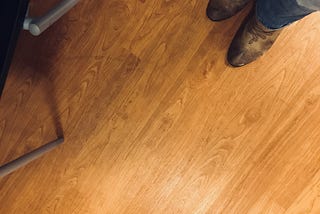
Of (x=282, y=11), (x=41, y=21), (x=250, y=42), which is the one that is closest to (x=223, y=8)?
(x=250, y=42)

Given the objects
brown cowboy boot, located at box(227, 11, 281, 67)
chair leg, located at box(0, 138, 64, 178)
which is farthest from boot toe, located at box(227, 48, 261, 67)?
chair leg, located at box(0, 138, 64, 178)

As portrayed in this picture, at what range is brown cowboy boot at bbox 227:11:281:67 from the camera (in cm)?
105

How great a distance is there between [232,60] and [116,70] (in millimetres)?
336

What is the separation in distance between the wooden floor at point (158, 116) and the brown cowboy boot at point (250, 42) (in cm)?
3

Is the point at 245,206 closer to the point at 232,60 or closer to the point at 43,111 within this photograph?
the point at 232,60

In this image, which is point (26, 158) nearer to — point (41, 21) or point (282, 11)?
point (41, 21)

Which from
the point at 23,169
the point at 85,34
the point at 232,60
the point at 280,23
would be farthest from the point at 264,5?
the point at 23,169

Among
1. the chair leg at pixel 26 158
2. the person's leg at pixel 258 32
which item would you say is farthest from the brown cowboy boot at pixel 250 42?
the chair leg at pixel 26 158

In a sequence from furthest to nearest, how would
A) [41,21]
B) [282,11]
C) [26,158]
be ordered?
[26,158]
[282,11]
[41,21]

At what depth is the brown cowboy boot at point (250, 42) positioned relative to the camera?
1048 millimetres

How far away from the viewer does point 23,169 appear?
1.16 meters

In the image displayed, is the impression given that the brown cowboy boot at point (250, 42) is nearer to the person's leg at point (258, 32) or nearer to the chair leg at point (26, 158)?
the person's leg at point (258, 32)

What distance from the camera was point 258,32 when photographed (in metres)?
1.05

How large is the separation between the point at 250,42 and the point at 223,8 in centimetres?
12
